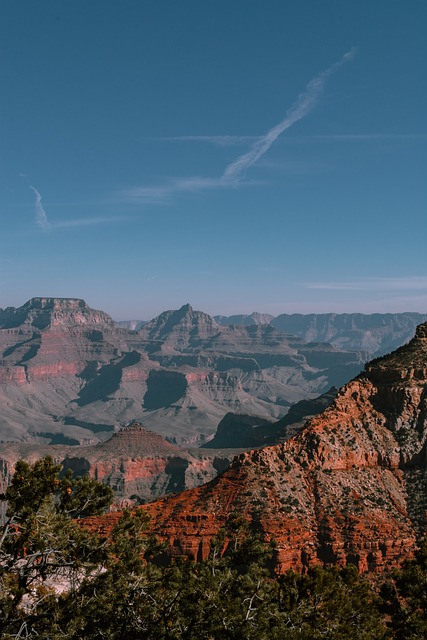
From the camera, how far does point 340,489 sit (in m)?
54.4

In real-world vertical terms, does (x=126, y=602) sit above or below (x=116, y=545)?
below

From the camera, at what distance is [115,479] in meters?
176

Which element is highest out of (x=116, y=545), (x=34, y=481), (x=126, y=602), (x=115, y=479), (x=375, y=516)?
(x=34, y=481)

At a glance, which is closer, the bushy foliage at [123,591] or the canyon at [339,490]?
the bushy foliage at [123,591]

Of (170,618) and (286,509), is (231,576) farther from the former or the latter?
(286,509)

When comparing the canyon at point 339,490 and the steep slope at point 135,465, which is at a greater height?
the canyon at point 339,490

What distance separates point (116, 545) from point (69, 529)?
254cm

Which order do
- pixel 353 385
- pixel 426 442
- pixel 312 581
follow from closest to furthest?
pixel 312 581 → pixel 426 442 → pixel 353 385

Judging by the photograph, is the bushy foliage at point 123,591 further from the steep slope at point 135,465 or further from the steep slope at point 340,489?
the steep slope at point 135,465

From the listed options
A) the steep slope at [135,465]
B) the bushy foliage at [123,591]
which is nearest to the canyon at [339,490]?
the bushy foliage at [123,591]

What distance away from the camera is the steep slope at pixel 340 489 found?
1917 inches

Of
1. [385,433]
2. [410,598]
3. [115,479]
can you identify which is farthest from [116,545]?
[115,479]

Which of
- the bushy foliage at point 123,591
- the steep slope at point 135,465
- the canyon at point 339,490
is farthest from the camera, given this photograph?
the steep slope at point 135,465

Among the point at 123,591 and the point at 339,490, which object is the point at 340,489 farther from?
the point at 123,591
